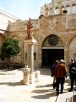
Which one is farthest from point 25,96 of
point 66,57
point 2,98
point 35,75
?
point 66,57

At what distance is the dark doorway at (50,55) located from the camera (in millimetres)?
26094

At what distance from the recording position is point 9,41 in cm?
2417

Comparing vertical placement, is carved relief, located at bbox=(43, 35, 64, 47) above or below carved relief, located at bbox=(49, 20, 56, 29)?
below

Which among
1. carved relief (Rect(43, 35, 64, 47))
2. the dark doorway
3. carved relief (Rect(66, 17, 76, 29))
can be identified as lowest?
the dark doorway

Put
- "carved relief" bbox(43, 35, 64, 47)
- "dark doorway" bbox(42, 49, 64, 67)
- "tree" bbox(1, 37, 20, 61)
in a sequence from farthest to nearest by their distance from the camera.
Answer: "dark doorway" bbox(42, 49, 64, 67)
"carved relief" bbox(43, 35, 64, 47)
"tree" bbox(1, 37, 20, 61)

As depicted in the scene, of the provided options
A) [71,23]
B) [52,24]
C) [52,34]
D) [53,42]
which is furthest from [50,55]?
[71,23]

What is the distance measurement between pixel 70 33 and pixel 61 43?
154 cm

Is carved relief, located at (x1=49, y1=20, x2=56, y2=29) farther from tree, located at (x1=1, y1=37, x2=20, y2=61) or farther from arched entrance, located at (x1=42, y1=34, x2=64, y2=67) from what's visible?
tree, located at (x1=1, y1=37, x2=20, y2=61)

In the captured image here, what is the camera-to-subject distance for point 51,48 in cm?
2484

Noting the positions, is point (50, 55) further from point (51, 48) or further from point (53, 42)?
point (53, 42)

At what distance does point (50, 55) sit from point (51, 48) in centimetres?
276

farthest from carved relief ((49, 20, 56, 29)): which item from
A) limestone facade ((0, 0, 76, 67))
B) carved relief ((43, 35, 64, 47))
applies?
carved relief ((43, 35, 64, 47))

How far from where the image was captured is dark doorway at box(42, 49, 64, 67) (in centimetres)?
2609

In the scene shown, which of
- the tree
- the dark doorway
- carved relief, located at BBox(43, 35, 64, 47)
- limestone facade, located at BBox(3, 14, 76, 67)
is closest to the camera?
limestone facade, located at BBox(3, 14, 76, 67)
